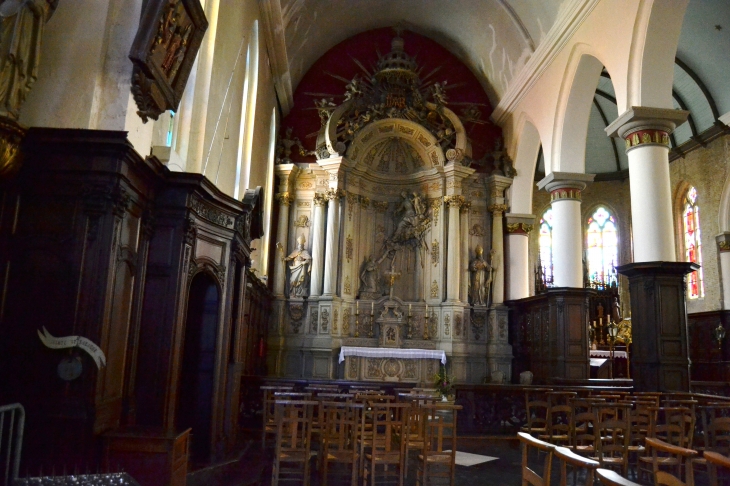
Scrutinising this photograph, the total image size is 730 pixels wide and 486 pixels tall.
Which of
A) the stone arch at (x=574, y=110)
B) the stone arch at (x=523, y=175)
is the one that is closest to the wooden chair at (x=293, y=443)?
the stone arch at (x=574, y=110)

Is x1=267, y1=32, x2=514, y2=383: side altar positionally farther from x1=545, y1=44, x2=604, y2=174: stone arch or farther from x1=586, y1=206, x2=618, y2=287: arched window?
x1=586, y1=206, x2=618, y2=287: arched window

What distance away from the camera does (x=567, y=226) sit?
14.0 m

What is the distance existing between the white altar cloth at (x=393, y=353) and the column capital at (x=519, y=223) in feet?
13.2

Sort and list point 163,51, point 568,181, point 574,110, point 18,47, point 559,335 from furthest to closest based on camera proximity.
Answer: point 568,181 → point 574,110 → point 559,335 → point 163,51 → point 18,47

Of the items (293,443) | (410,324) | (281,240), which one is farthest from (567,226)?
(293,443)

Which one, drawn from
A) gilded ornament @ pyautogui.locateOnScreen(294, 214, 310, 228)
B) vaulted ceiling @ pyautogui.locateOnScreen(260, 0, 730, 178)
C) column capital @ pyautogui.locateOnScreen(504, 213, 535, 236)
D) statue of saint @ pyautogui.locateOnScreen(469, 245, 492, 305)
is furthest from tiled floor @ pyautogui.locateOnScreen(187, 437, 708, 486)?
vaulted ceiling @ pyautogui.locateOnScreen(260, 0, 730, 178)

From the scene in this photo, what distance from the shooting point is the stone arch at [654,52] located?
10.0 metres

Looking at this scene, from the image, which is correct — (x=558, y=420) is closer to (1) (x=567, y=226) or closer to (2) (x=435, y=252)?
(1) (x=567, y=226)

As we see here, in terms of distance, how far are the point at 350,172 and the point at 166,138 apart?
8699 mm

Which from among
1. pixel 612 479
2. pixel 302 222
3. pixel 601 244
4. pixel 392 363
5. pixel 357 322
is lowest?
pixel 612 479

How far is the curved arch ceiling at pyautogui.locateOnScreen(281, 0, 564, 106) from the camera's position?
14.5m

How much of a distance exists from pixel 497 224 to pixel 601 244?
6.81 metres

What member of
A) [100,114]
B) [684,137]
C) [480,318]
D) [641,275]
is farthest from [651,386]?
[684,137]

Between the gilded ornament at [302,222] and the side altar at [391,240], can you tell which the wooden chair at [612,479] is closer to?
the side altar at [391,240]
